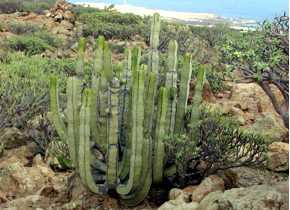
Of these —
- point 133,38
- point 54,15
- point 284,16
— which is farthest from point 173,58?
point 54,15

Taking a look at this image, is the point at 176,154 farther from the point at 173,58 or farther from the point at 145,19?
the point at 145,19

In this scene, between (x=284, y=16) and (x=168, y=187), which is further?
(x=168, y=187)

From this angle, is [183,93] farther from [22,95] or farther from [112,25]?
[112,25]

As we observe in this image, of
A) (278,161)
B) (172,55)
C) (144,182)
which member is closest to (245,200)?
(144,182)

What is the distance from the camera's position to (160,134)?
6.19 metres

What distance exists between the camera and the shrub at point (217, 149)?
626 cm

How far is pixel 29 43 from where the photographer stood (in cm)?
1775

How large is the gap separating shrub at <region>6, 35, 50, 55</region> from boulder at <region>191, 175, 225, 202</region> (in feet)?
39.7

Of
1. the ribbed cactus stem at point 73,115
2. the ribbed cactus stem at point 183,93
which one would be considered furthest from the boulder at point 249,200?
the ribbed cactus stem at point 73,115

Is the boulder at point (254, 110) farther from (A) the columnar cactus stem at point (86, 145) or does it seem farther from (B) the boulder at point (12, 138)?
(B) the boulder at point (12, 138)

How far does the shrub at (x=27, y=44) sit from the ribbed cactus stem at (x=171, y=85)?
11463mm

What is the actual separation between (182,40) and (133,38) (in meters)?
2.37

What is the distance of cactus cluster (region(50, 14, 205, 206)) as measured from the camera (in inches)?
237

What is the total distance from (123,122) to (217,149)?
3.35 feet
